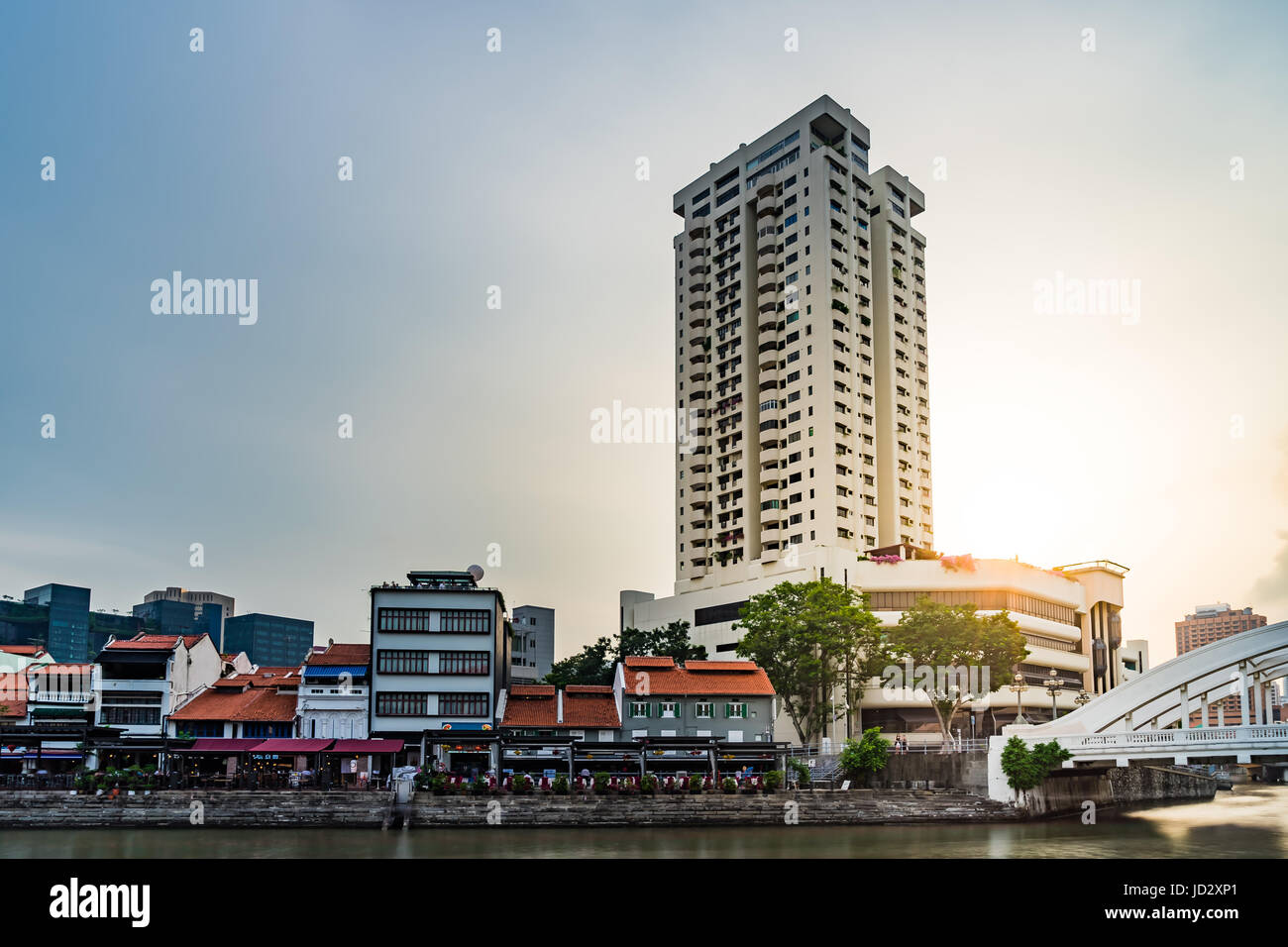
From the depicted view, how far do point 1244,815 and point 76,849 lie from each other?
206 feet

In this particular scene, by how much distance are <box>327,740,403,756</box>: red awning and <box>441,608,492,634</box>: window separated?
742 centimetres

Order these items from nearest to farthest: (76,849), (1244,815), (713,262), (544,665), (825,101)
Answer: (76,849), (1244,815), (825,101), (713,262), (544,665)

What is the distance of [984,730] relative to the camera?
81.2m

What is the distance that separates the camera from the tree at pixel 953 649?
66.1 metres

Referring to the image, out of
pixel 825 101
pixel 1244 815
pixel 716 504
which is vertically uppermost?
pixel 825 101

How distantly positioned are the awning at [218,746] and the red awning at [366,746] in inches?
188

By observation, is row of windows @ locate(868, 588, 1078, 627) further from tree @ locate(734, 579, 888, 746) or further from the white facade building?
the white facade building

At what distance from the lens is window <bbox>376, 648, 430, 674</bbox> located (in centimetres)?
6247

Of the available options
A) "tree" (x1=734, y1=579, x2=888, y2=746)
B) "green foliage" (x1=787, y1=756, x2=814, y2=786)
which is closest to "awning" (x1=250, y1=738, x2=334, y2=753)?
"green foliage" (x1=787, y1=756, x2=814, y2=786)

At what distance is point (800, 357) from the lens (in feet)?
340

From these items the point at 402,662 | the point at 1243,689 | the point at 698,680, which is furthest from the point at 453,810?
the point at 1243,689

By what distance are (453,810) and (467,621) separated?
603 inches
